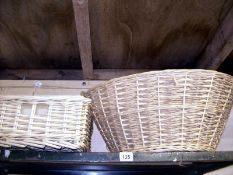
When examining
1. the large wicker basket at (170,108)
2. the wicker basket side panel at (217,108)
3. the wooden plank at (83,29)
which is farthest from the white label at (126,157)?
the wooden plank at (83,29)

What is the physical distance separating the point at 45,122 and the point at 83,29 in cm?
33

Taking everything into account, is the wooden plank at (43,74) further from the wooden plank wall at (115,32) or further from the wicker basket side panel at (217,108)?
the wicker basket side panel at (217,108)

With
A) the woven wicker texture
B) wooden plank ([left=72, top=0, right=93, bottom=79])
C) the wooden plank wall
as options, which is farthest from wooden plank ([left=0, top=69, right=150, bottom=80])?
the woven wicker texture

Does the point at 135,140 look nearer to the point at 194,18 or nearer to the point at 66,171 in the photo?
the point at 66,171

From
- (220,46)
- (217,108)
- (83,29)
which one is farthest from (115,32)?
(217,108)

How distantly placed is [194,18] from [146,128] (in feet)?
1.68

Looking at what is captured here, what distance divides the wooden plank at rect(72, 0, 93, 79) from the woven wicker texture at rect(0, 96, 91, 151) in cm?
24

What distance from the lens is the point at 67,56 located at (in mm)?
1280

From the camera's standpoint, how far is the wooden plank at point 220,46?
106 centimetres

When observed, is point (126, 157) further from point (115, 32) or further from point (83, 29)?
point (115, 32)

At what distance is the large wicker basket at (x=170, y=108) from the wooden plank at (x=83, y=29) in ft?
0.74

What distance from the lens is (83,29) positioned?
948 mm

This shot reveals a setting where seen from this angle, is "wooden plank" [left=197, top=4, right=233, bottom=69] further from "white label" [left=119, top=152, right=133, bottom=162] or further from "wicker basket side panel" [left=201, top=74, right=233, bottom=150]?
"white label" [left=119, top=152, right=133, bottom=162]

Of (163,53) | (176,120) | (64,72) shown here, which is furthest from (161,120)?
(64,72)
